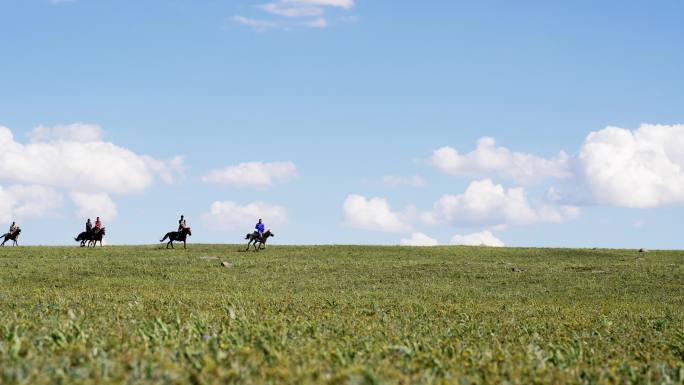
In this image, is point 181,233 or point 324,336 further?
point 181,233

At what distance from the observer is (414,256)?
2375 inches

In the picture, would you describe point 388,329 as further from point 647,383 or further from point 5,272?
point 5,272

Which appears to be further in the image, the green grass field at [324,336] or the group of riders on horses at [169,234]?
the group of riders on horses at [169,234]

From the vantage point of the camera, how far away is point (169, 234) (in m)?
65.6

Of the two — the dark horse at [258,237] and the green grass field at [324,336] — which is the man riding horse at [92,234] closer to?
the dark horse at [258,237]

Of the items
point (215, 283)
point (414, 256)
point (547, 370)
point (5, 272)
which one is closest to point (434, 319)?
point (547, 370)

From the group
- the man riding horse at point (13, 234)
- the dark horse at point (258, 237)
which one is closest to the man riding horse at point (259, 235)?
the dark horse at point (258, 237)

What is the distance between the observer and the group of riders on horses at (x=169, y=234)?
65000 mm

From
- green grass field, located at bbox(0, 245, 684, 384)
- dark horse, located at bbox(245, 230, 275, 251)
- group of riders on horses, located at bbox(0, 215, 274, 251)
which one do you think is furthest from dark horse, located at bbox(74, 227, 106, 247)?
green grass field, located at bbox(0, 245, 684, 384)

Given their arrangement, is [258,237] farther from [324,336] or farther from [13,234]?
[324,336]

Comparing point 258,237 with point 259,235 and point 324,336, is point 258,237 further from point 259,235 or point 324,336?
point 324,336

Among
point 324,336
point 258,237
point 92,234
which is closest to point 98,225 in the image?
point 92,234

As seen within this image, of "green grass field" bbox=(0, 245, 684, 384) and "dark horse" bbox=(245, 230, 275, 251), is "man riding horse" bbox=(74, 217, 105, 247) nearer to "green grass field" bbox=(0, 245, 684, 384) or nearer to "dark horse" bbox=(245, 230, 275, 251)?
"dark horse" bbox=(245, 230, 275, 251)

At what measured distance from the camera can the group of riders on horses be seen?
6500 centimetres
